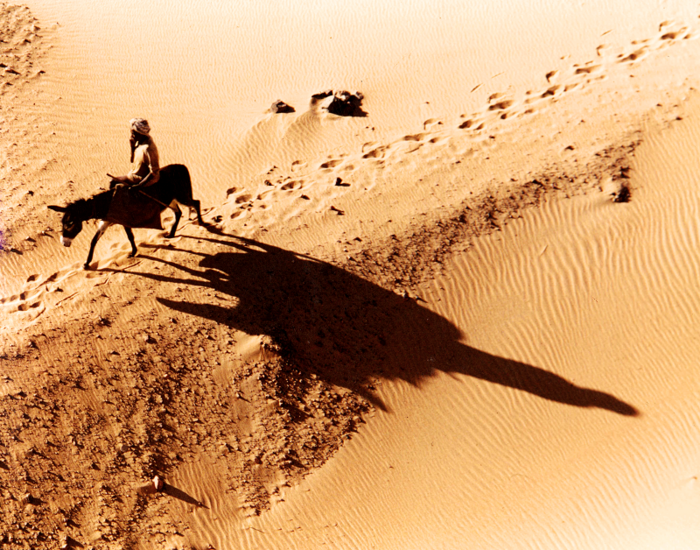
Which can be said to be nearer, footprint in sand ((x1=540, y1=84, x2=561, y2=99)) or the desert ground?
the desert ground

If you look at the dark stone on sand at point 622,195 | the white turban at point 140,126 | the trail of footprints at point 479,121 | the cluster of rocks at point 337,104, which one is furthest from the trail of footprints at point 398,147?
the dark stone on sand at point 622,195

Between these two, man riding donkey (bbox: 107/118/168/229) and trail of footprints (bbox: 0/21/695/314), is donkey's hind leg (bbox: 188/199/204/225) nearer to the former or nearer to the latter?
trail of footprints (bbox: 0/21/695/314)

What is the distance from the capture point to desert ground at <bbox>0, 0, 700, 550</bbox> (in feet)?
22.1

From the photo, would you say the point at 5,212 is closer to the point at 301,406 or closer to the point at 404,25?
the point at 301,406

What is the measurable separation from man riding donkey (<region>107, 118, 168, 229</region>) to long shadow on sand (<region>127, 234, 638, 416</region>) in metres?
1.00

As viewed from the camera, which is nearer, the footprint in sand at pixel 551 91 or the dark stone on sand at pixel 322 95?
the footprint in sand at pixel 551 91

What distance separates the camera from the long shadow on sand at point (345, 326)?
756 centimetres

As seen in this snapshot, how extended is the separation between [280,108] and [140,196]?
15.8ft

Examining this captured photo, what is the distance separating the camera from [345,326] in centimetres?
778

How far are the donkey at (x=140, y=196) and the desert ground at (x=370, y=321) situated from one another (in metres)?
0.73

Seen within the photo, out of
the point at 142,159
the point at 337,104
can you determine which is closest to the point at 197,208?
the point at 142,159

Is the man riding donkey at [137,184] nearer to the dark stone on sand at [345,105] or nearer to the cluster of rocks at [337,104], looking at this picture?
the cluster of rocks at [337,104]

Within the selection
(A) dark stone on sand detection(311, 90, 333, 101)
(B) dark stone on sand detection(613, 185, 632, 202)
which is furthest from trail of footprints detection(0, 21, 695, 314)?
(B) dark stone on sand detection(613, 185, 632, 202)

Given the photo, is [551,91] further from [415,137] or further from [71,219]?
[71,219]
